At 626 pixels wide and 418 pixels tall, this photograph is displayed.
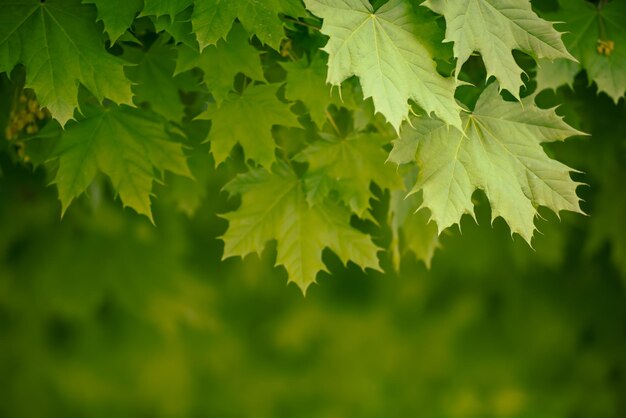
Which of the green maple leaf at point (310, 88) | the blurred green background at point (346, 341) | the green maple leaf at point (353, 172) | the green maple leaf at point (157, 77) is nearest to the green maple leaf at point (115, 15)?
the green maple leaf at point (157, 77)

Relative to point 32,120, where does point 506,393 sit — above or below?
below

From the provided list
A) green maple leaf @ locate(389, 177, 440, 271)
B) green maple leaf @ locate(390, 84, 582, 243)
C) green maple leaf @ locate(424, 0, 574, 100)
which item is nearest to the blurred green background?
green maple leaf @ locate(389, 177, 440, 271)

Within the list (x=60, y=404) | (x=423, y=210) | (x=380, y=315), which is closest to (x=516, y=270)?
(x=380, y=315)

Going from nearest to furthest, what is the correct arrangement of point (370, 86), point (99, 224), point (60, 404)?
point (370, 86) → point (99, 224) → point (60, 404)

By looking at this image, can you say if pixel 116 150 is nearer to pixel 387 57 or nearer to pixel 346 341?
pixel 387 57

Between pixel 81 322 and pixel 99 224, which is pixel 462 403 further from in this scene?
→ pixel 99 224

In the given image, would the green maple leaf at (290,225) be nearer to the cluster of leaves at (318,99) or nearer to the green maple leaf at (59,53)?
the cluster of leaves at (318,99)
